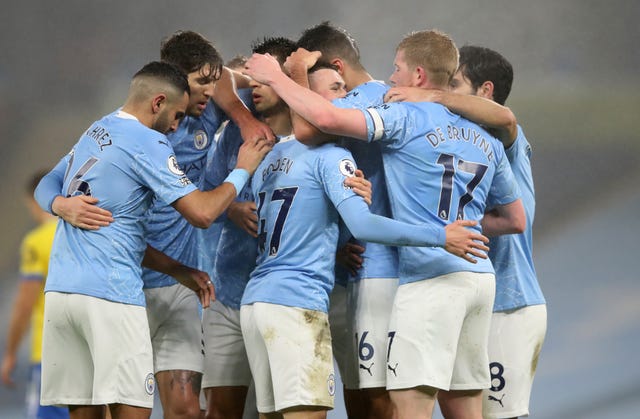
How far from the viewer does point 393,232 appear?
3.98 m

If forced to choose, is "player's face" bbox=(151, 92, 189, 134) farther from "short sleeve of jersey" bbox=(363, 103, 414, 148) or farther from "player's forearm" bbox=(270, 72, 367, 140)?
"short sleeve of jersey" bbox=(363, 103, 414, 148)

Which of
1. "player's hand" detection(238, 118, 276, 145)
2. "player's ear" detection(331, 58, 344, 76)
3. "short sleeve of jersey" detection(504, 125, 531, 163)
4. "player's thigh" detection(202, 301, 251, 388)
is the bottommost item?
"player's thigh" detection(202, 301, 251, 388)

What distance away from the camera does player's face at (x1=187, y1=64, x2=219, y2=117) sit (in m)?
4.87

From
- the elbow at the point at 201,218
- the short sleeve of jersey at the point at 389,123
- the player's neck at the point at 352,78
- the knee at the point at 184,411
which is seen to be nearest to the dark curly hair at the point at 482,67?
the player's neck at the point at 352,78

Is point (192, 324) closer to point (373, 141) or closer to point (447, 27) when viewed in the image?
point (373, 141)

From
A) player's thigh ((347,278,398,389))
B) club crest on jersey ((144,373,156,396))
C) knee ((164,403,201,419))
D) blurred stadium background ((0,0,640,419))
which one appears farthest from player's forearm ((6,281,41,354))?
player's thigh ((347,278,398,389))

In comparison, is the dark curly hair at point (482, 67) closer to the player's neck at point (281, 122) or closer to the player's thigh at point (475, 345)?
the player's neck at point (281, 122)

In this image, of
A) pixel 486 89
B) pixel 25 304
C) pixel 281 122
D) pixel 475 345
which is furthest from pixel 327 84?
pixel 25 304

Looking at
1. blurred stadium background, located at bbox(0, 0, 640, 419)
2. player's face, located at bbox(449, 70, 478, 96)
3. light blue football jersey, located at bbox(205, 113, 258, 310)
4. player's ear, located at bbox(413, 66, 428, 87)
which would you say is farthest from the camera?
blurred stadium background, located at bbox(0, 0, 640, 419)

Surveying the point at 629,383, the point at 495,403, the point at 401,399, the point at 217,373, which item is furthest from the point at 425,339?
the point at 629,383

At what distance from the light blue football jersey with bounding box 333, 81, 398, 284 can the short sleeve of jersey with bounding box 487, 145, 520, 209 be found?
526 millimetres

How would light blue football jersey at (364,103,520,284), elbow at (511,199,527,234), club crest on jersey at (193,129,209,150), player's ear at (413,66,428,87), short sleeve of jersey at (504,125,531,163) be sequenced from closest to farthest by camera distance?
light blue football jersey at (364,103,520,284)
player's ear at (413,66,428,87)
elbow at (511,199,527,234)
short sleeve of jersey at (504,125,531,163)
club crest on jersey at (193,129,209,150)

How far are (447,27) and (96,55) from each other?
10.1 feet

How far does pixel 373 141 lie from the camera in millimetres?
4422
